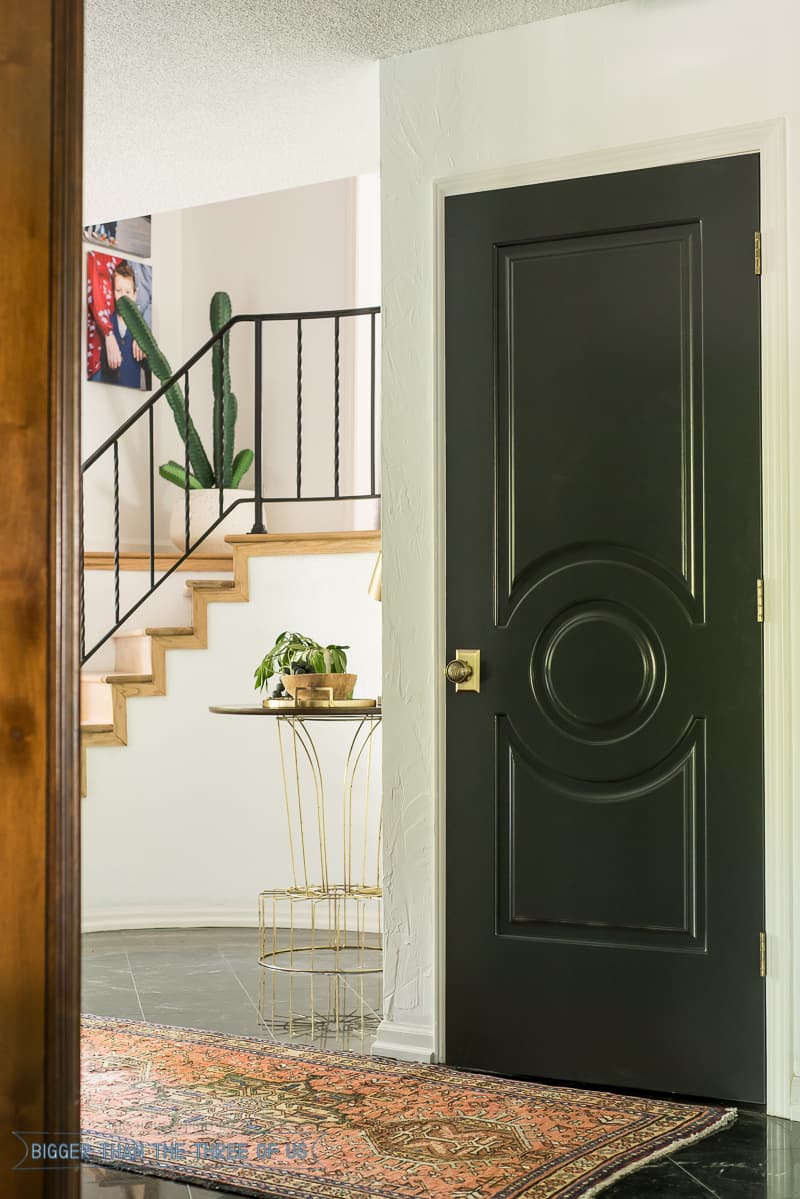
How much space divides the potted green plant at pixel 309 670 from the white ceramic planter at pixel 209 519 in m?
2.58

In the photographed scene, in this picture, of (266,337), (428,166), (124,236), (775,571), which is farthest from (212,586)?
(775,571)

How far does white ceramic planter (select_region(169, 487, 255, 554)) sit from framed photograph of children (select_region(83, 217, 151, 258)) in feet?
4.74

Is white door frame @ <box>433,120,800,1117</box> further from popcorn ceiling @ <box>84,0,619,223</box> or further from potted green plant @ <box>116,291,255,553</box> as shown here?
potted green plant @ <box>116,291,255,553</box>

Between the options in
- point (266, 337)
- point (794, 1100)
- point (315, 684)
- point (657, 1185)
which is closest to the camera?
point (657, 1185)

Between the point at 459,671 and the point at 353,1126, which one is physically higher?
the point at 459,671

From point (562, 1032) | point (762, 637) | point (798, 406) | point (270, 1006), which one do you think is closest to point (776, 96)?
point (798, 406)

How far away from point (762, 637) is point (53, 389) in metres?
1.89

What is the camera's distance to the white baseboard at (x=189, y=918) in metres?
5.42

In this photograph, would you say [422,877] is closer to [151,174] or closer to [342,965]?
[342,965]

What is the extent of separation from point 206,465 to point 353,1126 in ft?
14.8

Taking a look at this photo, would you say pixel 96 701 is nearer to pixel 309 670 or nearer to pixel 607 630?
pixel 309 670

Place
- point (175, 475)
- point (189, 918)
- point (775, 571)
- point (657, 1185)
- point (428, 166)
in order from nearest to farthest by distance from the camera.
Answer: point (657, 1185) < point (775, 571) < point (428, 166) < point (189, 918) < point (175, 475)

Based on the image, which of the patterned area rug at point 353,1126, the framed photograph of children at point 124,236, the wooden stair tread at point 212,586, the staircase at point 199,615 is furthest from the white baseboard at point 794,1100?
the framed photograph of children at point 124,236

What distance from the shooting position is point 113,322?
705 centimetres
